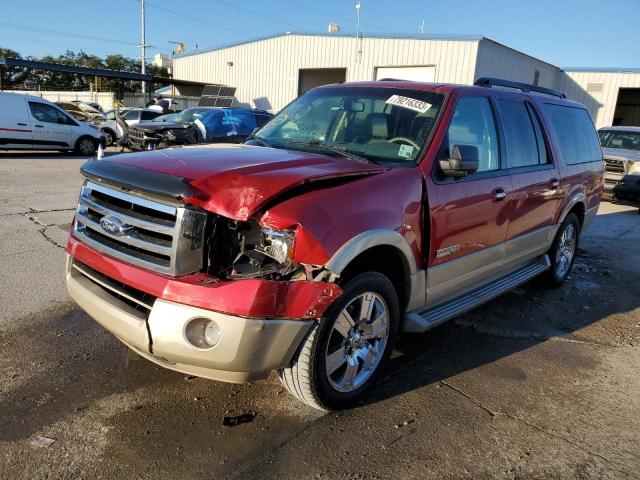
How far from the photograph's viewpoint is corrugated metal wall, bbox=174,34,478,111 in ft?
77.3

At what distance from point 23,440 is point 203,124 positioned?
473 inches

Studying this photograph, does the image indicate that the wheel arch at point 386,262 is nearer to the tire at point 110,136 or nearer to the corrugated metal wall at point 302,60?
the tire at point 110,136

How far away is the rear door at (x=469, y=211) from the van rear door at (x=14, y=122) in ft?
47.4

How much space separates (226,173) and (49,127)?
595 inches

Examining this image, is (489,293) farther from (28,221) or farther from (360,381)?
(28,221)

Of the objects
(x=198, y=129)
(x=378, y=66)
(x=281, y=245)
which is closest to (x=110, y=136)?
(x=198, y=129)

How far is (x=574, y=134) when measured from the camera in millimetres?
5617

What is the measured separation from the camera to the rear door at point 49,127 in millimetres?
14969

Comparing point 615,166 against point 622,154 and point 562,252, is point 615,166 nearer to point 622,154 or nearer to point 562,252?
point 622,154

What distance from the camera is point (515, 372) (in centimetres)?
377

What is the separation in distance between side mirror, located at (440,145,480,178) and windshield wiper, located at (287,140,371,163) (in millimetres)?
531

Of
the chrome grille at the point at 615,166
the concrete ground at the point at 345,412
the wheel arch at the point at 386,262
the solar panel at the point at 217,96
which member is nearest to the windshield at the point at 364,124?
the wheel arch at the point at 386,262

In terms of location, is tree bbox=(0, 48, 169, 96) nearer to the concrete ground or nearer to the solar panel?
the solar panel

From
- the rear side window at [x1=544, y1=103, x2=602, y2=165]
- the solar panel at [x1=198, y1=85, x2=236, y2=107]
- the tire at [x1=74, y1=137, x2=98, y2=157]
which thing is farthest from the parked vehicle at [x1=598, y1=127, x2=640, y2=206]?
the solar panel at [x1=198, y1=85, x2=236, y2=107]
